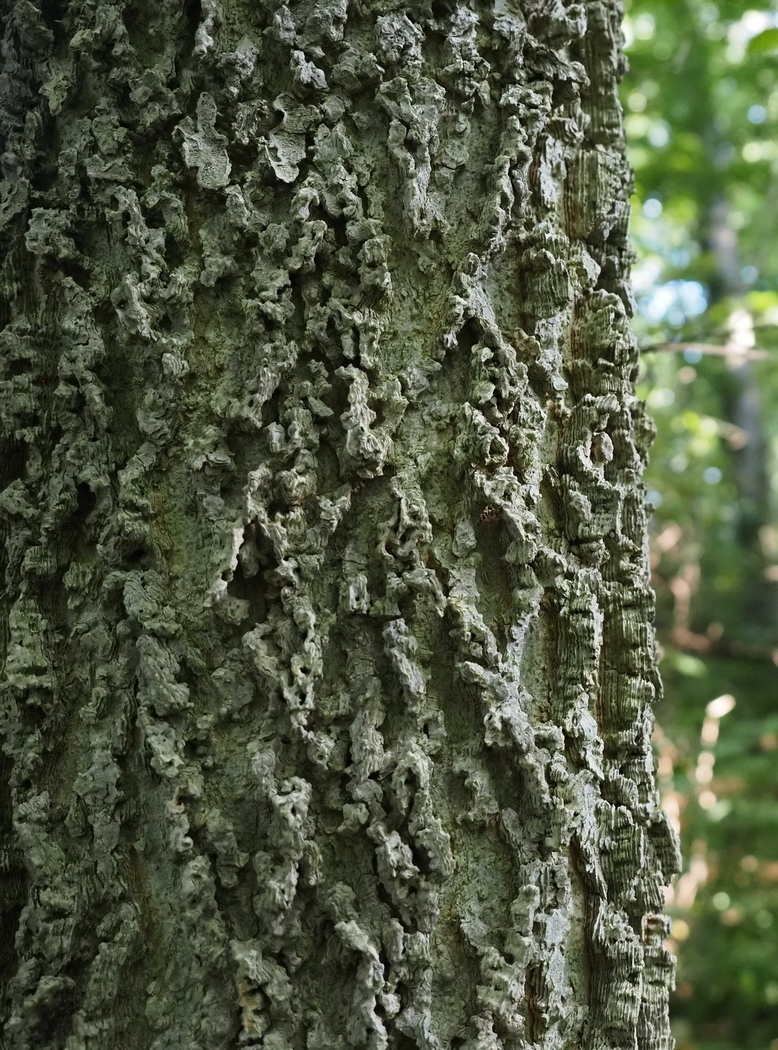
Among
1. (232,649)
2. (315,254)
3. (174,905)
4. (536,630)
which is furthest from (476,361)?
(174,905)

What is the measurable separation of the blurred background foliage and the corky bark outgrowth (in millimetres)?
859

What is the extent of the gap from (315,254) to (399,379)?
0.18 meters

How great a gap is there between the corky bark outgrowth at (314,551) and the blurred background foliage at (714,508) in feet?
2.82

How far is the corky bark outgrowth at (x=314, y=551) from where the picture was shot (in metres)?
0.86

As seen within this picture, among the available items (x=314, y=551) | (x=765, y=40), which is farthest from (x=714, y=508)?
(x=314, y=551)

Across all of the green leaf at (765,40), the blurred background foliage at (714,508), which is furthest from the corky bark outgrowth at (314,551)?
the green leaf at (765,40)

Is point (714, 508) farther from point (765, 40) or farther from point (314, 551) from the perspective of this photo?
point (314, 551)

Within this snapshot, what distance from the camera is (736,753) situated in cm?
373

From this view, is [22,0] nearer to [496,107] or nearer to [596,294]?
[496,107]

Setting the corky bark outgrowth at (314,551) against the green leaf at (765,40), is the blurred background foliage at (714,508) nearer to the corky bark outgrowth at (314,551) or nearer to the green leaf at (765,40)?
the green leaf at (765,40)

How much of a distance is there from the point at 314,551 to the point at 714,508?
613 cm

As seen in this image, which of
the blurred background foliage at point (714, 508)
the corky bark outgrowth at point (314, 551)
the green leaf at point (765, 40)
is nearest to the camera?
the corky bark outgrowth at point (314, 551)

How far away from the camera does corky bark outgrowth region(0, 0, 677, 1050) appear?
0.86m

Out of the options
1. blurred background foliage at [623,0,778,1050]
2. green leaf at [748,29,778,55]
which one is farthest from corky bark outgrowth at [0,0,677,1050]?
green leaf at [748,29,778,55]
